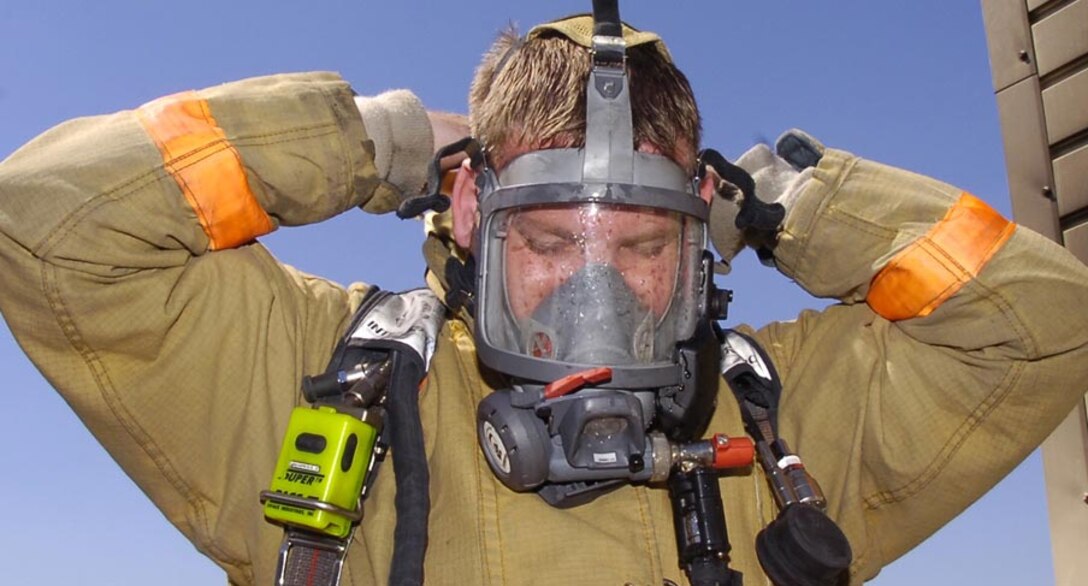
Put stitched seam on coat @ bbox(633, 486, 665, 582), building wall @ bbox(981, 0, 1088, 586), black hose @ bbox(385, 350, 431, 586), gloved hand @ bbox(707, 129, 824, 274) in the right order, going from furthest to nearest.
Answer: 1. building wall @ bbox(981, 0, 1088, 586)
2. gloved hand @ bbox(707, 129, 824, 274)
3. stitched seam on coat @ bbox(633, 486, 665, 582)
4. black hose @ bbox(385, 350, 431, 586)

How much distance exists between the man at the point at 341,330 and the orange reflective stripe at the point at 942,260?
0.08 feet

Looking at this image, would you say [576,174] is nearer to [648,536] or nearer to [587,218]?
[587,218]

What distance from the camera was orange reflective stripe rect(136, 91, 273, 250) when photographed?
251 cm

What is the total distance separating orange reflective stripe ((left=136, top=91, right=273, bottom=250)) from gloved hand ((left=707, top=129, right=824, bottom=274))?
1.14 m

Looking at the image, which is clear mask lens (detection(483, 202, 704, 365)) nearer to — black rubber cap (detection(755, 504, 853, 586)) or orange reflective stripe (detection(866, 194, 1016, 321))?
black rubber cap (detection(755, 504, 853, 586))

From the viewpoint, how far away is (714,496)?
8.21 feet

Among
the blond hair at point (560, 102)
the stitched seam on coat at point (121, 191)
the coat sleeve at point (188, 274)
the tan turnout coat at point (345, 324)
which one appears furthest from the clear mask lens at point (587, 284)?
the stitched seam on coat at point (121, 191)

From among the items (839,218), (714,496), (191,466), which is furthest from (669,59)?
(191,466)

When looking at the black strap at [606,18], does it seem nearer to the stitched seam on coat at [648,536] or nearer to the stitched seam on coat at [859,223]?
the stitched seam on coat at [859,223]

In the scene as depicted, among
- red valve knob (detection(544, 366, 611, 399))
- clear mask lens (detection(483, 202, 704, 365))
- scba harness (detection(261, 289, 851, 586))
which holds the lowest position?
scba harness (detection(261, 289, 851, 586))

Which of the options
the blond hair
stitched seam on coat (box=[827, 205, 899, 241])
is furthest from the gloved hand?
the blond hair

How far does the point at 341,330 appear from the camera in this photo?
278 centimetres

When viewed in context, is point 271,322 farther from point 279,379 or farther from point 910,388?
point 910,388

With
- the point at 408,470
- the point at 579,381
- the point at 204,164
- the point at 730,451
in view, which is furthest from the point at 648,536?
the point at 204,164
